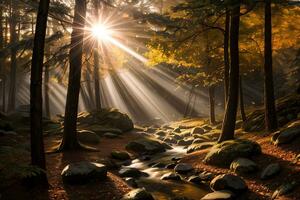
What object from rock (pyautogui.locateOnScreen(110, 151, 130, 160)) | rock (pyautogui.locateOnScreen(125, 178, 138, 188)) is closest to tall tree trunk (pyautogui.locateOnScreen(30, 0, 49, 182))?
rock (pyautogui.locateOnScreen(125, 178, 138, 188))

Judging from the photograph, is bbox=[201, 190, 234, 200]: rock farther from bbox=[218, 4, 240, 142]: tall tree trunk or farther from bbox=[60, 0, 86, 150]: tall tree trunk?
bbox=[60, 0, 86, 150]: tall tree trunk

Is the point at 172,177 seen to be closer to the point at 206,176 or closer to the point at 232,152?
the point at 206,176

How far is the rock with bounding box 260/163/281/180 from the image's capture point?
1131 centimetres

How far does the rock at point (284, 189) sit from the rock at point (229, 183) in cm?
107

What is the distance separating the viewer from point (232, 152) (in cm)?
1360

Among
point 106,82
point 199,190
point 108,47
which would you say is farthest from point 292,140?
point 106,82

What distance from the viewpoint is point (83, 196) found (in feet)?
32.6

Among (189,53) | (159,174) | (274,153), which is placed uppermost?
(189,53)

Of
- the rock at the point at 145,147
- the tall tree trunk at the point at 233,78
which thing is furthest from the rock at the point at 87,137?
the tall tree trunk at the point at 233,78

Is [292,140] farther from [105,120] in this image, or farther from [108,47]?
[108,47]

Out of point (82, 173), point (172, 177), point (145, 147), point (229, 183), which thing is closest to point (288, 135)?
point (229, 183)

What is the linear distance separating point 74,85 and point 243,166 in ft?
28.2

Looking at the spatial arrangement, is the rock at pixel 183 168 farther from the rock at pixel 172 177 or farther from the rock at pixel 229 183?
the rock at pixel 229 183

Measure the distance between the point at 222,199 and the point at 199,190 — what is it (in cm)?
160
